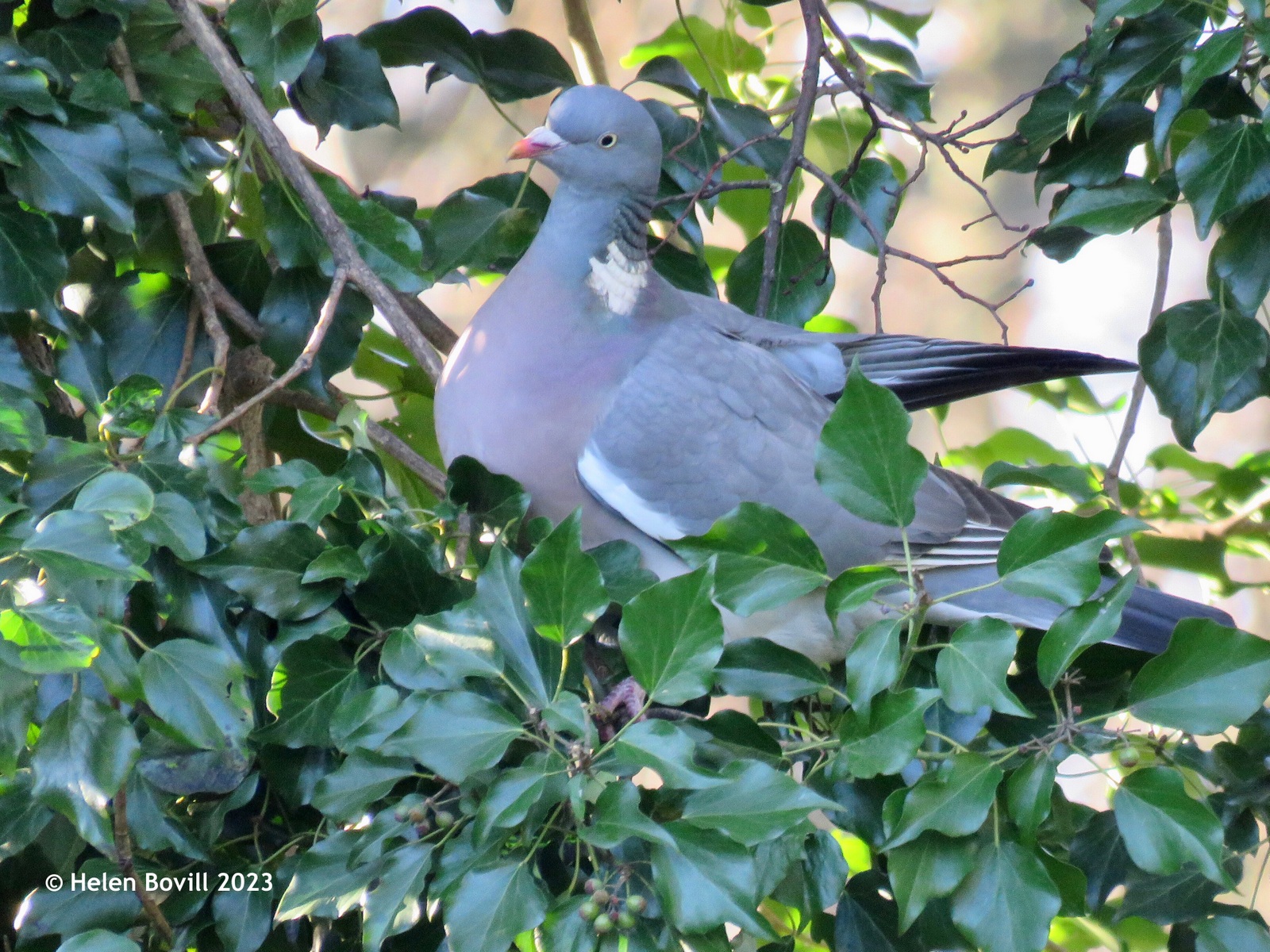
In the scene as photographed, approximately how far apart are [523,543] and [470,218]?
17.1 inches

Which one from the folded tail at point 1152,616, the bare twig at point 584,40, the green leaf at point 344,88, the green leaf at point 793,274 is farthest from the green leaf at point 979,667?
the bare twig at point 584,40

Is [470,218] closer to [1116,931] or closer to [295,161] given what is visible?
[295,161]

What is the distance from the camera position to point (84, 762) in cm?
83

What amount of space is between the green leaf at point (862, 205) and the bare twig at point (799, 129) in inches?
2.2

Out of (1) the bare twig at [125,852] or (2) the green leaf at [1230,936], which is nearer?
(1) the bare twig at [125,852]

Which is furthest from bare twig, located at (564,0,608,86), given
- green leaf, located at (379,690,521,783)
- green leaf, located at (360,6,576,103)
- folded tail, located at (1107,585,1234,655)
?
green leaf, located at (379,690,521,783)

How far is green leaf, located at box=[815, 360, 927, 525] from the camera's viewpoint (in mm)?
834

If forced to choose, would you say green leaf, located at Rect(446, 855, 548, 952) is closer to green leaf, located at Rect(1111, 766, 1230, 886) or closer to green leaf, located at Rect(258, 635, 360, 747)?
green leaf, located at Rect(258, 635, 360, 747)

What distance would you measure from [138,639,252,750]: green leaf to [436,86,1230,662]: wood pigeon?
0.50 metres

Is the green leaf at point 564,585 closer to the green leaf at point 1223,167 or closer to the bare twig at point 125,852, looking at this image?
the bare twig at point 125,852

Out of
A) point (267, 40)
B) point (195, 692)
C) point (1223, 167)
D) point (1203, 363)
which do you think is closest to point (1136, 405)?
point (1203, 363)

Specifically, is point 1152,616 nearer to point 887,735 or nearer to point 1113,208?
point 1113,208

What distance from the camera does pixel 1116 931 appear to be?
1.52 m

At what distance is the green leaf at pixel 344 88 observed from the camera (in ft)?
4.61
